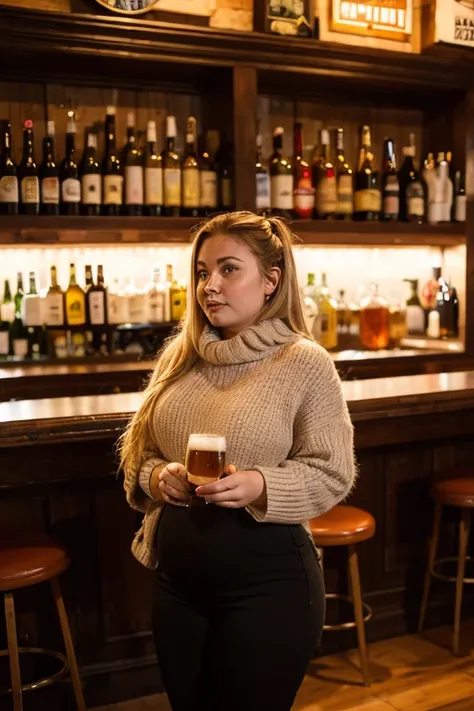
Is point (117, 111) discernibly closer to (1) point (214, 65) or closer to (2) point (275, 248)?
(1) point (214, 65)

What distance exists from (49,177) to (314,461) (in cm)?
256

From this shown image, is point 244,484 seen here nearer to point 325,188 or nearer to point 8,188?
point 8,188

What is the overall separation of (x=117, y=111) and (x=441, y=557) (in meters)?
2.46

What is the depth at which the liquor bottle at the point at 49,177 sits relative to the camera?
3.55 metres

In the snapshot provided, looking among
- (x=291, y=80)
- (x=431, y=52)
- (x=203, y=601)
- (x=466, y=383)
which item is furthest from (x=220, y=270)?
(x=431, y=52)

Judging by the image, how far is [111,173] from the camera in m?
3.71

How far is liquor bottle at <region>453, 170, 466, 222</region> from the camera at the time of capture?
4316 millimetres

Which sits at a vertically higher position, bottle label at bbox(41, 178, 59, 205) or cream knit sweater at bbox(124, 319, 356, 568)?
bottle label at bbox(41, 178, 59, 205)

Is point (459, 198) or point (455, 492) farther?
point (459, 198)

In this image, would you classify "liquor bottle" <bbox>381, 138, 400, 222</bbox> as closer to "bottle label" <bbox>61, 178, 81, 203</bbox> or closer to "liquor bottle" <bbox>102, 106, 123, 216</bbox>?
"liquor bottle" <bbox>102, 106, 123, 216</bbox>

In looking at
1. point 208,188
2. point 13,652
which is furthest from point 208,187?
point 13,652

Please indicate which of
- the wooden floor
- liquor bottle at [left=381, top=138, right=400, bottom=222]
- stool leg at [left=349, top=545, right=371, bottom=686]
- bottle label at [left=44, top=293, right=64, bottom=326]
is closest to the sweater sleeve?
stool leg at [left=349, top=545, right=371, bottom=686]

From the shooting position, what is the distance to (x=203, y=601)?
4.72ft

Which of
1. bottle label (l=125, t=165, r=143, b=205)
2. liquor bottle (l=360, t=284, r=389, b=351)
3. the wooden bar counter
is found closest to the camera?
the wooden bar counter
